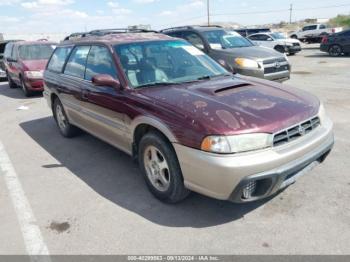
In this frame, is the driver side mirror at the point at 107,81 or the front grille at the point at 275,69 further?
the front grille at the point at 275,69

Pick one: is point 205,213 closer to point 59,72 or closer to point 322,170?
point 322,170

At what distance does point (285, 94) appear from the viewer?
355 cm

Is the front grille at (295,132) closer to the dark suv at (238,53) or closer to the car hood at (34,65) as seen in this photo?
the dark suv at (238,53)

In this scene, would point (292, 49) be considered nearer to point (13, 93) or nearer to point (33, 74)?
point (33, 74)

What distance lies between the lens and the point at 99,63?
4348mm

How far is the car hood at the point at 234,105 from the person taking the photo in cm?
284

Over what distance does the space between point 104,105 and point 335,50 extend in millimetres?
17492

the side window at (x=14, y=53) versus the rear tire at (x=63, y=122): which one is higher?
the side window at (x=14, y=53)

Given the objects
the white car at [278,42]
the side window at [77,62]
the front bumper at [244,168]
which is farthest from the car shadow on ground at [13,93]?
the white car at [278,42]

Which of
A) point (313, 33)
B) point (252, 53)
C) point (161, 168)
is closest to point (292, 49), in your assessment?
point (313, 33)

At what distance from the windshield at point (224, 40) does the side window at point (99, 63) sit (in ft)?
16.4

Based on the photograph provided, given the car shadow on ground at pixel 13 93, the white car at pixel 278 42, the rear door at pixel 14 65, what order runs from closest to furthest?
the car shadow on ground at pixel 13 93, the rear door at pixel 14 65, the white car at pixel 278 42

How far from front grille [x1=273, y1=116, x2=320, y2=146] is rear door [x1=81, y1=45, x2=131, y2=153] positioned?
172 centimetres

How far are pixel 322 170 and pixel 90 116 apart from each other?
316cm
